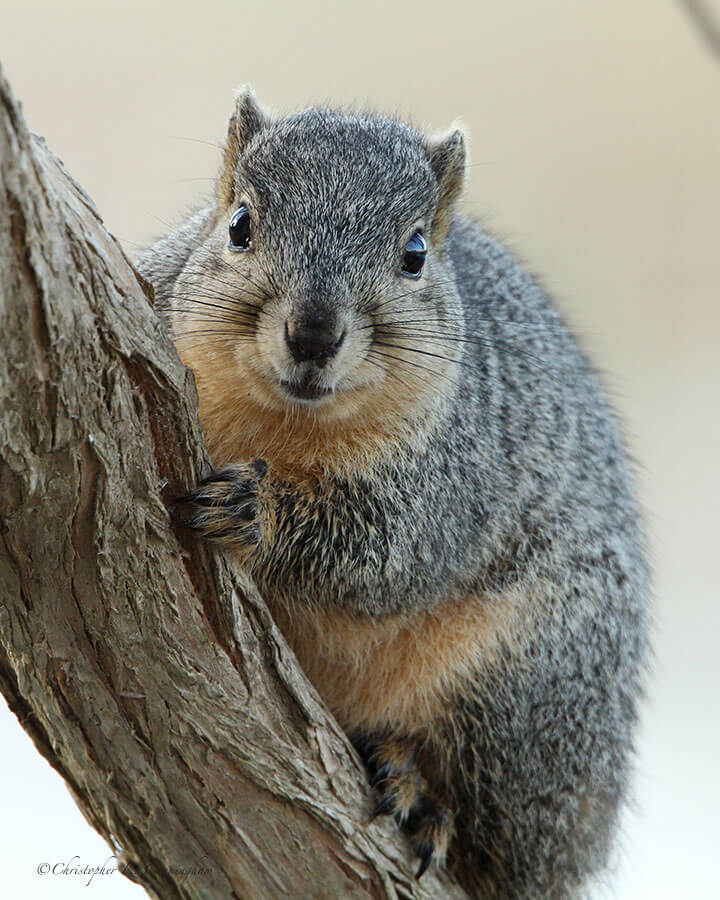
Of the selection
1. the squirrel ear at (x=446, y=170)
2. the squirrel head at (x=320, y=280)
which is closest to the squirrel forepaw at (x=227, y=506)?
the squirrel head at (x=320, y=280)

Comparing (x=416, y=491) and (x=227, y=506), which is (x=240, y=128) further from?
(x=227, y=506)

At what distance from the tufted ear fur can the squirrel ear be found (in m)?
0.46

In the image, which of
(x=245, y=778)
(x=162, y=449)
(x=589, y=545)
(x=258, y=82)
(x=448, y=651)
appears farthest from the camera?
(x=258, y=82)

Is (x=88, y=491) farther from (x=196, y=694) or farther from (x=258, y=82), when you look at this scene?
(x=258, y=82)

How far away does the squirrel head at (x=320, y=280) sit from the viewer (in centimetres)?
237

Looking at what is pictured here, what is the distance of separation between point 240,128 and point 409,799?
1.78 meters

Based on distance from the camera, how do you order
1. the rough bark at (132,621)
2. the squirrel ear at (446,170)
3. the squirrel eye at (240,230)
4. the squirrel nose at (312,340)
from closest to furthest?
the rough bark at (132,621) → the squirrel nose at (312,340) → the squirrel eye at (240,230) → the squirrel ear at (446,170)

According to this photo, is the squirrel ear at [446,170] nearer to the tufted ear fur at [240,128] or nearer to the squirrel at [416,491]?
the squirrel at [416,491]

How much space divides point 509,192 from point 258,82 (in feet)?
4.33

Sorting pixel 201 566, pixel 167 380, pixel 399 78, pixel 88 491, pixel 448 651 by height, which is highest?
pixel 399 78

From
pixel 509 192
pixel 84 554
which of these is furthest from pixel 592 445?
pixel 509 192

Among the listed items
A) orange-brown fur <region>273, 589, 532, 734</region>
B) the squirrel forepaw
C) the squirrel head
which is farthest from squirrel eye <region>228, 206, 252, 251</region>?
orange-brown fur <region>273, 589, 532, 734</region>

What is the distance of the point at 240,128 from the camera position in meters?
2.91

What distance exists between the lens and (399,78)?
5.23 m
